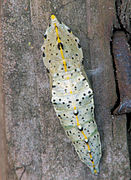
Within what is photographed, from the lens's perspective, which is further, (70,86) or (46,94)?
(46,94)

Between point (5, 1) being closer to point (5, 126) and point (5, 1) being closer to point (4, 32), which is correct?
point (4, 32)

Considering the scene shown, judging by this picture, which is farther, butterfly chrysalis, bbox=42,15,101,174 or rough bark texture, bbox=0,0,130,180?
rough bark texture, bbox=0,0,130,180

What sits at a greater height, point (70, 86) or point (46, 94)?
point (70, 86)

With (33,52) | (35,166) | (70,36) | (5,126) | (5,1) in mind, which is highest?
(5,1)

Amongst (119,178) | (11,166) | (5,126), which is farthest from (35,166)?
(119,178)
